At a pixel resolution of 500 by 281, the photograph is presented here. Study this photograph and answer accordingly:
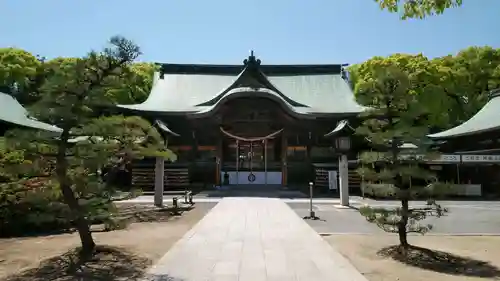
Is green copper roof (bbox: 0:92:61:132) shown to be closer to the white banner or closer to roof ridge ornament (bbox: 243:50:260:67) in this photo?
roof ridge ornament (bbox: 243:50:260:67)

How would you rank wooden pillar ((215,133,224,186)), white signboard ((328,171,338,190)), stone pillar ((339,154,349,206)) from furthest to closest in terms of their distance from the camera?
wooden pillar ((215,133,224,186)) → white signboard ((328,171,338,190)) → stone pillar ((339,154,349,206))

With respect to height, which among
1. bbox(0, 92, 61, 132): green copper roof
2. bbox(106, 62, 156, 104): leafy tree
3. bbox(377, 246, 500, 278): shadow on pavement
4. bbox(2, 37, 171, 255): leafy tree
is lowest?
bbox(377, 246, 500, 278): shadow on pavement

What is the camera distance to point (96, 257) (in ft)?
23.9

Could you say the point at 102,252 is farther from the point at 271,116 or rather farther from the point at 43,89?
the point at 271,116

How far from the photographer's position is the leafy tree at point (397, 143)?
7.93 m

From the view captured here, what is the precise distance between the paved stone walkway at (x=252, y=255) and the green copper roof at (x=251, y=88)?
1539 cm

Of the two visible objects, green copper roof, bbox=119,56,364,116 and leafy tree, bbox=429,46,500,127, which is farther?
leafy tree, bbox=429,46,500,127

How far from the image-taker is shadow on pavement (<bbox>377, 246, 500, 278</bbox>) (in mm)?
6621

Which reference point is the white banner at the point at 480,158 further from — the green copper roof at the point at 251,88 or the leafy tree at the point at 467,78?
the leafy tree at the point at 467,78

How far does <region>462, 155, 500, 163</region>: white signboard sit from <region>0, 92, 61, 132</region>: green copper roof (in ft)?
76.8

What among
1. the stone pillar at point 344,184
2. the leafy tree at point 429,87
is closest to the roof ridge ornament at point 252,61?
the leafy tree at point 429,87

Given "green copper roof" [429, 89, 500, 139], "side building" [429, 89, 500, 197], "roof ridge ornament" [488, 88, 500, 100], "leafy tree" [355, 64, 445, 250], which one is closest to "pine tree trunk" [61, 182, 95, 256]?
"leafy tree" [355, 64, 445, 250]

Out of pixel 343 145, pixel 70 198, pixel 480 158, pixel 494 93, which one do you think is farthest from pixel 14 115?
pixel 494 93

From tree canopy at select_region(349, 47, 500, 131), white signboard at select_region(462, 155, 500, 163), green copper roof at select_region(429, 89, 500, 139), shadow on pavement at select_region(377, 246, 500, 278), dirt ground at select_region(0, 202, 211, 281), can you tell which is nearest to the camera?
dirt ground at select_region(0, 202, 211, 281)
